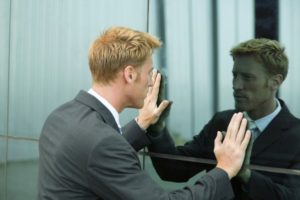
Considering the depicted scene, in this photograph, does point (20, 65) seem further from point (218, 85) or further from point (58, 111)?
point (58, 111)

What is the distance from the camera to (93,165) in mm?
2492

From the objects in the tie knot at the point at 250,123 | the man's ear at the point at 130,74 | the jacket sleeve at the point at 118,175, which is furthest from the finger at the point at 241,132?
the man's ear at the point at 130,74

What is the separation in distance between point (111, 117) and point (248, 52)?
3.80ft

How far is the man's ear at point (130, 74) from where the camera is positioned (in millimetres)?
2824

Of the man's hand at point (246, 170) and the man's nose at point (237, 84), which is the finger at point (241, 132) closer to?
the man's hand at point (246, 170)

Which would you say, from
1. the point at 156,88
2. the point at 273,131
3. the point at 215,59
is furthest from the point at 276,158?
the point at 156,88

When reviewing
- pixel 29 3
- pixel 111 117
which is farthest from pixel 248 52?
pixel 29 3

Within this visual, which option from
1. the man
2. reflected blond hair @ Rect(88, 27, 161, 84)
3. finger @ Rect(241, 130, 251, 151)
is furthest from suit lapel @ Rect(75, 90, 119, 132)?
finger @ Rect(241, 130, 251, 151)

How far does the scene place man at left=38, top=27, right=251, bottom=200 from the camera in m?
2.50

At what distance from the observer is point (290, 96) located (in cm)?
329

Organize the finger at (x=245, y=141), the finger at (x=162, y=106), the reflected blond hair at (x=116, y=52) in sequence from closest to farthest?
the reflected blond hair at (x=116, y=52) < the finger at (x=245, y=141) < the finger at (x=162, y=106)

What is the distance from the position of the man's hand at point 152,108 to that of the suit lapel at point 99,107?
3.18 ft

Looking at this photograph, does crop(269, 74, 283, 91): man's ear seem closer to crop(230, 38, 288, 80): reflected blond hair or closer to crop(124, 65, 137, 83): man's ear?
crop(230, 38, 288, 80): reflected blond hair

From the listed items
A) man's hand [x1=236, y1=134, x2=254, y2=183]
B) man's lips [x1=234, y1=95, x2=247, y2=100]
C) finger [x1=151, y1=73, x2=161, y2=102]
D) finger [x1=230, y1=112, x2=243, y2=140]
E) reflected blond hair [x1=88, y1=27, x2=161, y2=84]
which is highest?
reflected blond hair [x1=88, y1=27, x2=161, y2=84]
